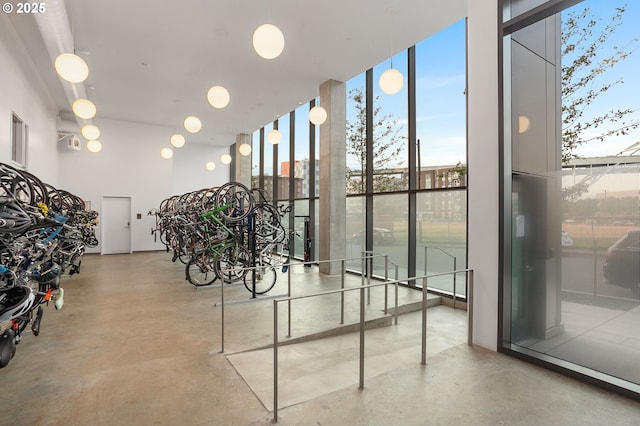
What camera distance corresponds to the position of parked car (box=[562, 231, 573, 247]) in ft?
9.59

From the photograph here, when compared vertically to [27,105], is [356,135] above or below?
below

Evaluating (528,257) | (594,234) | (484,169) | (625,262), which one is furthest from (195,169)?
(625,262)

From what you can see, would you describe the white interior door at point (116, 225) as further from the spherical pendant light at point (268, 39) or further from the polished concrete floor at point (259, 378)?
the spherical pendant light at point (268, 39)

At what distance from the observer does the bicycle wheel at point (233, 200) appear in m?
5.43

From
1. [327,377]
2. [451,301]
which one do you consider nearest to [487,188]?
[327,377]

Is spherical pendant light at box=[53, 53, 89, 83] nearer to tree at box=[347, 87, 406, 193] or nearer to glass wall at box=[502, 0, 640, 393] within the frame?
glass wall at box=[502, 0, 640, 393]

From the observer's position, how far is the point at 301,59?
6.18 metres

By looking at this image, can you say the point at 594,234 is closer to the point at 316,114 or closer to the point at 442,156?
the point at 442,156

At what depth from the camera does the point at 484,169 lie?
3.32m

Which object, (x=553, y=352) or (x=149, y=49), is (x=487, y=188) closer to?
(x=553, y=352)

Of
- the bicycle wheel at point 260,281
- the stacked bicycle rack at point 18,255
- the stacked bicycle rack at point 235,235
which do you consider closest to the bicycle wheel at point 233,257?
the stacked bicycle rack at point 235,235

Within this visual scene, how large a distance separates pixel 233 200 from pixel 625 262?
194 inches

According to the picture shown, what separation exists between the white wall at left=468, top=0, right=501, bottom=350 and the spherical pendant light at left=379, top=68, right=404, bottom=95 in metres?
1.05

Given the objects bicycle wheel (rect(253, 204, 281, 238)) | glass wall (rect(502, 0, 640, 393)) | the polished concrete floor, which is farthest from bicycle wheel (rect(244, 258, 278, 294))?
glass wall (rect(502, 0, 640, 393))
